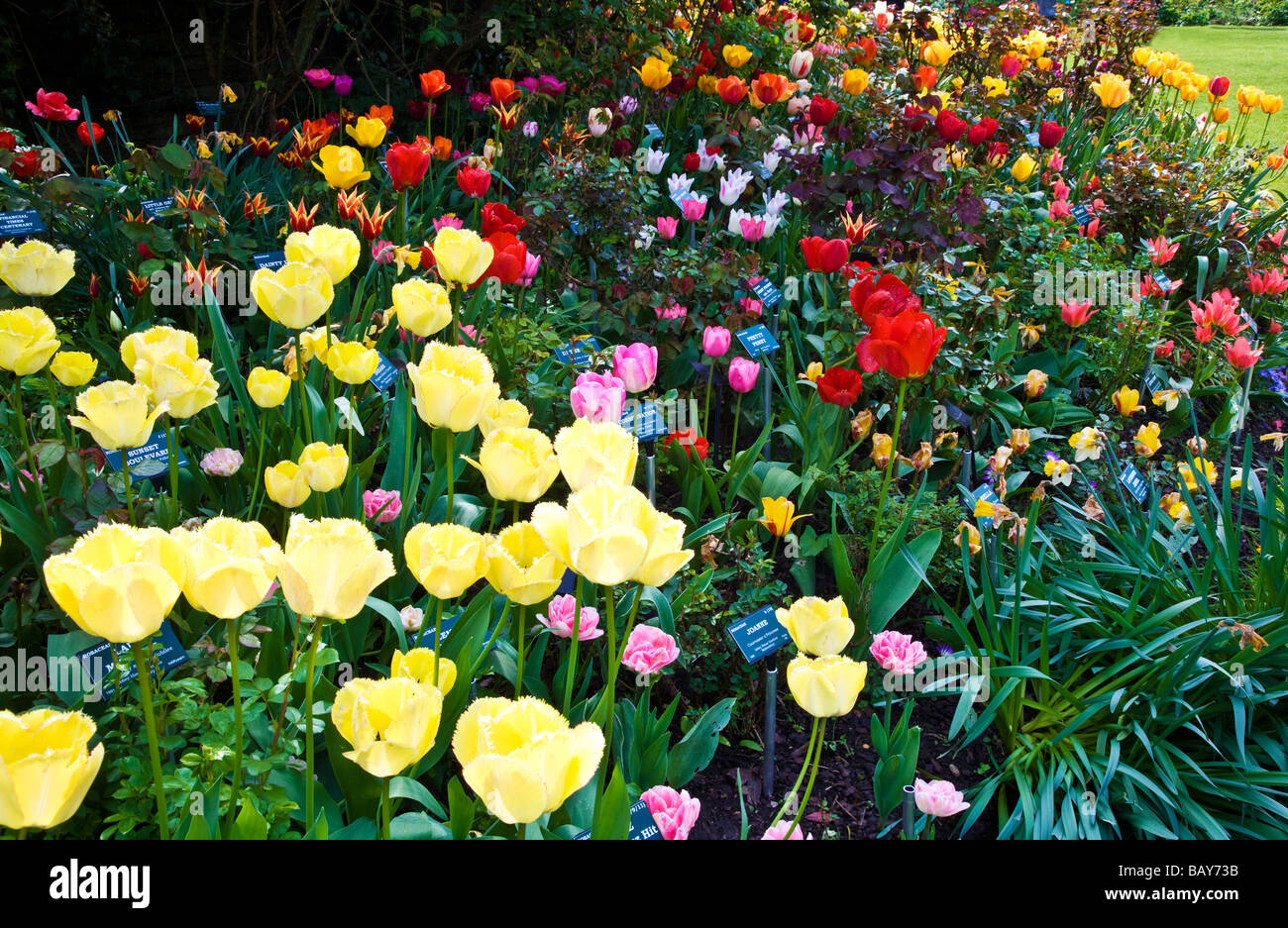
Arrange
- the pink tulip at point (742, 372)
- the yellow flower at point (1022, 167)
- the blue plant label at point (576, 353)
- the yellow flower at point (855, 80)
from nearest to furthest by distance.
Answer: the pink tulip at point (742, 372), the blue plant label at point (576, 353), the yellow flower at point (1022, 167), the yellow flower at point (855, 80)

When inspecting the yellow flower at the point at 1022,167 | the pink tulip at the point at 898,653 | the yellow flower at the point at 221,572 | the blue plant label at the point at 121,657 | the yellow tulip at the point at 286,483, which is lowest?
the pink tulip at the point at 898,653

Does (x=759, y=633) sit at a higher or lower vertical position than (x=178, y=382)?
lower

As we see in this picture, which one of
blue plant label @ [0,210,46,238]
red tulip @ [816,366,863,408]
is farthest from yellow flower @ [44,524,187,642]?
blue plant label @ [0,210,46,238]

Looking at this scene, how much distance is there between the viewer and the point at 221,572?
91cm

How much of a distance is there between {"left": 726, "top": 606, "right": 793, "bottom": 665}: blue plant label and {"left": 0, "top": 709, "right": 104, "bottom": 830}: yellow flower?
42.1 inches

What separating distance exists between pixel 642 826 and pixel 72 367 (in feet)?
3.88

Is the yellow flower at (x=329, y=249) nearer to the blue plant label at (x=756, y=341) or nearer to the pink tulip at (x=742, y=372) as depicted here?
the pink tulip at (x=742, y=372)

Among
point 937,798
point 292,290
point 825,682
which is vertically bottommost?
point 937,798

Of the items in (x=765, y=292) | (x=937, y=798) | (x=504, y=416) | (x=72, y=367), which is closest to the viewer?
(x=504, y=416)

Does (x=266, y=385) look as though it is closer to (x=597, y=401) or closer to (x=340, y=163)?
(x=597, y=401)

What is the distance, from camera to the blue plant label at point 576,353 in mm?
2607

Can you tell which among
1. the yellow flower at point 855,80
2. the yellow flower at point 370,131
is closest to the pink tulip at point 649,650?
the yellow flower at point 370,131

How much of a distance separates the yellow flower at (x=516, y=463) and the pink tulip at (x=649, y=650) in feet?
1.54

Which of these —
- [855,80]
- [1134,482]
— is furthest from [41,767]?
[855,80]
